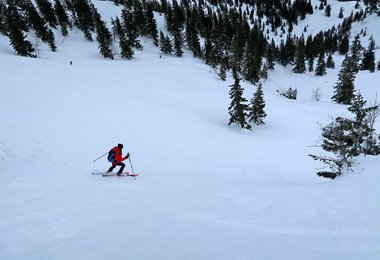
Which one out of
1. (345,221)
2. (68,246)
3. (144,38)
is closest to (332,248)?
(345,221)

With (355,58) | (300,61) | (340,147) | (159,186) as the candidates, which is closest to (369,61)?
(355,58)

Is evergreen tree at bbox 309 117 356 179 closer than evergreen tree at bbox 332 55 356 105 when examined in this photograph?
Yes

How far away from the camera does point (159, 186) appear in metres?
11.4

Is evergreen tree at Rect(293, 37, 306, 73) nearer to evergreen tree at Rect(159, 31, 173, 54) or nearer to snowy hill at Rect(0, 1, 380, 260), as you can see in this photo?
evergreen tree at Rect(159, 31, 173, 54)

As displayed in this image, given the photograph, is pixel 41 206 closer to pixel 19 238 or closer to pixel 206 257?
pixel 19 238

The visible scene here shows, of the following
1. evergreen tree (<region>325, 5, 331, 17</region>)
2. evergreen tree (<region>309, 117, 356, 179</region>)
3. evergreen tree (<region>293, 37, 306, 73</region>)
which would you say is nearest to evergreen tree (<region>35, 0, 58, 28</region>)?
evergreen tree (<region>293, 37, 306, 73</region>)

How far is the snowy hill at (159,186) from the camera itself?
582cm

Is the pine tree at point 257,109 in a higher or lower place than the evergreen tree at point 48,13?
lower

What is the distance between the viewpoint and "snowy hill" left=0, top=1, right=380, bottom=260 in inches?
229

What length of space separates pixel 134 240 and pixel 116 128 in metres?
16.2

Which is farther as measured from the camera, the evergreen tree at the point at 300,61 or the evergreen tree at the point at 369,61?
the evergreen tree at the point at 300,61

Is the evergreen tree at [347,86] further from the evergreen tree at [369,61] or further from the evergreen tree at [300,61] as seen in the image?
the evergreen tree at [300,61]

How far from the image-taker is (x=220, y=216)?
8039 millimetres

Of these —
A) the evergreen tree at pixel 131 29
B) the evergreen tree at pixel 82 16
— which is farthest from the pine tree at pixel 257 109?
the evergreen tree at pixel 82 16
